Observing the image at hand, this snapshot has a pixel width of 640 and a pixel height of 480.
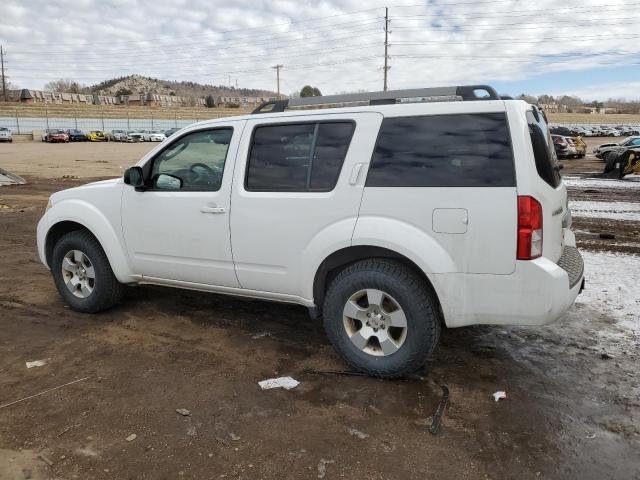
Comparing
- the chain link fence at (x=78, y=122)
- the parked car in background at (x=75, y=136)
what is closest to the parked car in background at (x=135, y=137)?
the parked car in background at (x=75, y=136)

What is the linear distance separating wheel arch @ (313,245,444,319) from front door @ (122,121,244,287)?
2.48 ft

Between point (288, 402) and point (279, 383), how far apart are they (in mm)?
271

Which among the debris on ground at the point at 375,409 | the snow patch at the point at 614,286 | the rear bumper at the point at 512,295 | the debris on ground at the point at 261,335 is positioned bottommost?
the debris on ground at the point at 375,409

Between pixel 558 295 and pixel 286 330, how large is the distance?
7.61ft

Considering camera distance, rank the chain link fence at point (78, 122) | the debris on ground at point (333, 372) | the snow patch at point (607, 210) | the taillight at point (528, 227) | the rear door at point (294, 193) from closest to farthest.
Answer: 1. the taillight at point (528, 227)
2. the rear door at point (294, 193)
3. the debris on ground at point (333, 372)
4. the snow patch at point (607, 210)
5. the chain link fence at point (78, 122)

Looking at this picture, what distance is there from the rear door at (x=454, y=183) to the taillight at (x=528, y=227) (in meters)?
0.04

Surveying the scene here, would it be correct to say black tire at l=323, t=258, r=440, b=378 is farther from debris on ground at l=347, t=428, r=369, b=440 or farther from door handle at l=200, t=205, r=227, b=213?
door handle at l=200, t=205, r=227, b=213

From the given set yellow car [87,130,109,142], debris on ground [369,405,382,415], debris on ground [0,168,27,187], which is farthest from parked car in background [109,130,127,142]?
debris on ground [369,405,382,415]

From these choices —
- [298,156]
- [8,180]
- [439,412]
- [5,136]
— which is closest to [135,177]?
[298,156]

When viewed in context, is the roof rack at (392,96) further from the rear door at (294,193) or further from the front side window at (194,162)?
the front side window at (194,162)

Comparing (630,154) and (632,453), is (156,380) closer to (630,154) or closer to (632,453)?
(632,453)

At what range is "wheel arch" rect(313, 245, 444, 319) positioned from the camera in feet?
11.6

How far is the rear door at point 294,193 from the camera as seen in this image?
3652 millimetres

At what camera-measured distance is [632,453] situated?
9.25 ft
